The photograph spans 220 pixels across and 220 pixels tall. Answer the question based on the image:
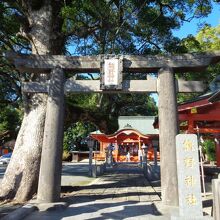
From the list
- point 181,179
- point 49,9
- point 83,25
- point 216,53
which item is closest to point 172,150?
point 181,179

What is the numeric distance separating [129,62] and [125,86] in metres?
0.73

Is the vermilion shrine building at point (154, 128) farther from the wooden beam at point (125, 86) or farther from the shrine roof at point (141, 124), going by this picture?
the wooden beam at point (125, 86)

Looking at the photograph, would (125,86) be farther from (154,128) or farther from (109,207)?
(154,128)

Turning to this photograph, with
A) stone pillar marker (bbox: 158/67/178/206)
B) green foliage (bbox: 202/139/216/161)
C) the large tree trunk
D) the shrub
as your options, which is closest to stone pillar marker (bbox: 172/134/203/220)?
stone pillar marker (bbox: 158/67/178/206)

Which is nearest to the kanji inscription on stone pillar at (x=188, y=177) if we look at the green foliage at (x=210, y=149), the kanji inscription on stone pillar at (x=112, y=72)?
the kanji inscription on stone pillar at (x=112, y=72)

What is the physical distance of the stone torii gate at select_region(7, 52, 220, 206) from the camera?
8.22 meters

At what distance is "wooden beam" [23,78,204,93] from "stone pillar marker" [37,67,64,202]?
0.30 metres

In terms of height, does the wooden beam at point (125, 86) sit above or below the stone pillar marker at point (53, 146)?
above

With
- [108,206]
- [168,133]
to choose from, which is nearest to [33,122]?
[108,206]

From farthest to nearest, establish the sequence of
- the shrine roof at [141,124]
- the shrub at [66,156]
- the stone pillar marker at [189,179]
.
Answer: the shrub at [66,156]
the shrine roof at [141,124]
the stone pillar marker at [189,179]

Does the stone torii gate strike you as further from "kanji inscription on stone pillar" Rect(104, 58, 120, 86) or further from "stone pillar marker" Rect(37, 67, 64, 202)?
"kanji inscription on stone pillar" Rect(104, 58, 120, 86)

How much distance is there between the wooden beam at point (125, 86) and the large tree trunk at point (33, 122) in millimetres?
1365

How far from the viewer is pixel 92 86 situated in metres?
8.84

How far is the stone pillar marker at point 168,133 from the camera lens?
787cm
